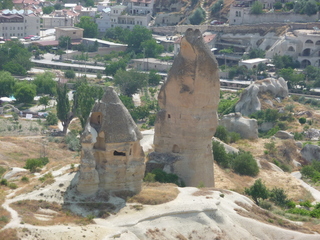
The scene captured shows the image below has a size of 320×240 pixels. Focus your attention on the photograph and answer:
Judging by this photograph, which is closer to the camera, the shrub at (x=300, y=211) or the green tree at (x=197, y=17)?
the shrub at (x=300, y=211)

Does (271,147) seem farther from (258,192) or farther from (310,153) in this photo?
(258,192)

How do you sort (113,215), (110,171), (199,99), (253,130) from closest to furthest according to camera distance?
(113,215), (110,171), (199,99), (253,130)

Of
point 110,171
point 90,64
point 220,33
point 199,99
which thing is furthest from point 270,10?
point 110,171

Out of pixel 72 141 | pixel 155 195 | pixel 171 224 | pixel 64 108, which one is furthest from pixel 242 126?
pixel 171 224

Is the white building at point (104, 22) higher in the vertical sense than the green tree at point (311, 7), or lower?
lower

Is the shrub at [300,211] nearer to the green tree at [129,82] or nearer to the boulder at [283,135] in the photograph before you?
the boulder at [283,135]

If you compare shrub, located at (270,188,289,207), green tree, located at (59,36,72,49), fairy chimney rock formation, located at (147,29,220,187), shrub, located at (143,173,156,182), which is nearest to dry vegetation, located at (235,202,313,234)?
shrub, located at (143,173,156,182)

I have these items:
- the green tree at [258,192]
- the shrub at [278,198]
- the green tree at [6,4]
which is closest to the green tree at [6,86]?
the shrub at [278,198]

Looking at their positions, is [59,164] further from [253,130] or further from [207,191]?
[253,130]
